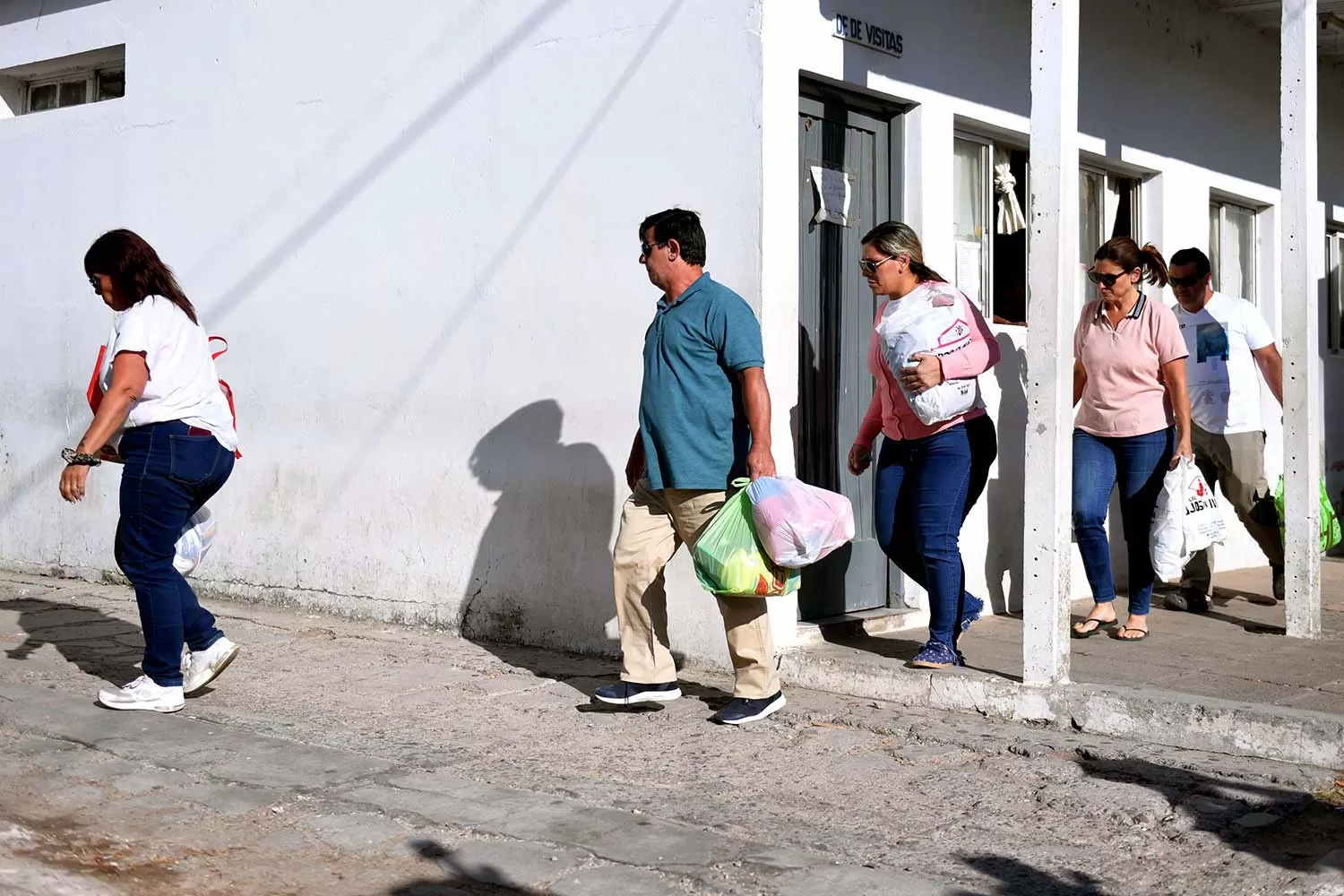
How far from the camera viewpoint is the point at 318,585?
26.3 ft

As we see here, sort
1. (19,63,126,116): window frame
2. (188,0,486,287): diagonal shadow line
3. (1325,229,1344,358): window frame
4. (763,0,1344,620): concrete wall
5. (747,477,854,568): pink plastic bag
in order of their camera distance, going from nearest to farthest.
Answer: (747,477,854,568): pink plastic bag, (763,0,1344,620): concrete wall, (188,0,486,287): diagonal shadow line, (19,63,126,116): window frame, (1325,229,1344,358): window frame

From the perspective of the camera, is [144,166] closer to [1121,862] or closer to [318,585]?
[318,585]

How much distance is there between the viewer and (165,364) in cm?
551

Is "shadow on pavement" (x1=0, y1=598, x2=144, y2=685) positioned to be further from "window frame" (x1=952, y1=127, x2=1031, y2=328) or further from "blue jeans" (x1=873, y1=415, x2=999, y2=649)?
"window frame" (x1=952, y1=127, x2=1031, y2=328)

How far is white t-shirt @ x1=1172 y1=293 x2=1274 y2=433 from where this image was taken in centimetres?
761

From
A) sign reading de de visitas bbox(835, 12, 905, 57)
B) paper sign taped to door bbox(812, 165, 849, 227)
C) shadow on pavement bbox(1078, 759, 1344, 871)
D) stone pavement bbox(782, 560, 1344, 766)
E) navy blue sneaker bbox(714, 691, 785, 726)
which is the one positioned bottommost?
shadow on pavement bbox(1078, 759, 1344, 871)

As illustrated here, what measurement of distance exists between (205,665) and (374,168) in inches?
117

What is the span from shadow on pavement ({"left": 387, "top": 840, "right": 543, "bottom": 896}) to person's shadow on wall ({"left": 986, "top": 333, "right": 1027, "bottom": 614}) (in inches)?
170

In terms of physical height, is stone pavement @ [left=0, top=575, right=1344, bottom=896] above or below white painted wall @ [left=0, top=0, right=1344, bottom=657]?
below

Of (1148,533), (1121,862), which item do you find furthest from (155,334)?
(1148,533)

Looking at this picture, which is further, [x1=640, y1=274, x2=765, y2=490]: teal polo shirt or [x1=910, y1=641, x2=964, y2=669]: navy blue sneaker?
[x1=910, y1=641, x2=964, y2=669]: navy blue sneaker

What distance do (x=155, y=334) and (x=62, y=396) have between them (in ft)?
13.8

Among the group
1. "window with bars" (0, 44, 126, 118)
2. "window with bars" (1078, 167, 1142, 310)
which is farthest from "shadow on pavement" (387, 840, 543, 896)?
"window with bars" (0, 44, 126, 118)

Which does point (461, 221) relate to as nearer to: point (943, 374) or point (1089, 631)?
point (943, 374)
